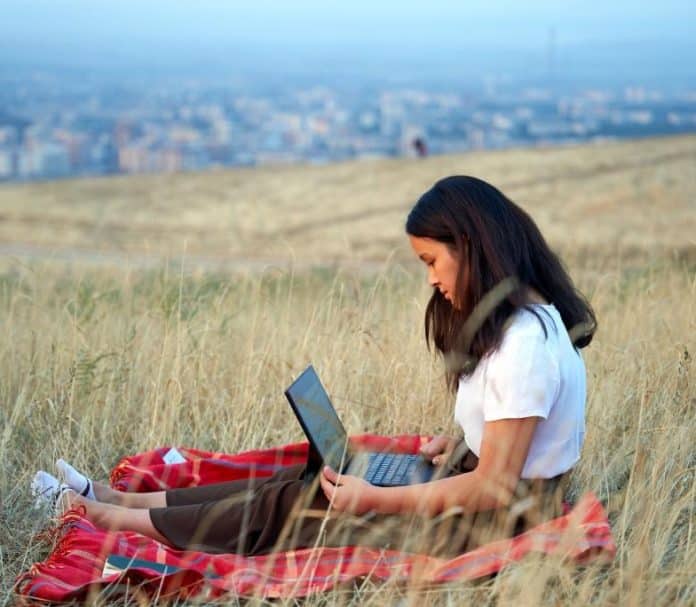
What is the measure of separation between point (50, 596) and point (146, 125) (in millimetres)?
53713

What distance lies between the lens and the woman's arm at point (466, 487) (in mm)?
2982

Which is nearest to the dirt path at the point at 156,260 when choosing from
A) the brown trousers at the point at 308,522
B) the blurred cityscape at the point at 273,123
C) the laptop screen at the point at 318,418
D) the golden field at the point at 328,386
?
the golden field at the point at 328,386

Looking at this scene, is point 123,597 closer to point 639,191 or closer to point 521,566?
point 521,566

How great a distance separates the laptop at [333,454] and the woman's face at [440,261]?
535mm

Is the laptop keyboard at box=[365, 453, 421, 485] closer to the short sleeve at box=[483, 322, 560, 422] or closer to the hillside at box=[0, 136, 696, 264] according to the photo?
the short sleeve at box=[483, 322, 560, 422]

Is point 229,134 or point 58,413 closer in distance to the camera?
point 58,413

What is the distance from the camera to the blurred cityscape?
35844mm

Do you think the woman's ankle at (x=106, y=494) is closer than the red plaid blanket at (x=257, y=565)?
No

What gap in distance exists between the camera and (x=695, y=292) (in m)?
5.23

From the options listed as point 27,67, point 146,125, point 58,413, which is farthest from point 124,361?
point 27,67

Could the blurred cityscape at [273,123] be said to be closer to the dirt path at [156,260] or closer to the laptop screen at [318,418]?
the dirt path at [156,260]

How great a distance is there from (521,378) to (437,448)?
2.45 feet

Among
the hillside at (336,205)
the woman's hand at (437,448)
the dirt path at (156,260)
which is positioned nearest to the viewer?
the woman's hand at (437,448)

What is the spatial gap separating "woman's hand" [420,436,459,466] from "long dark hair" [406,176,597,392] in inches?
15.8
